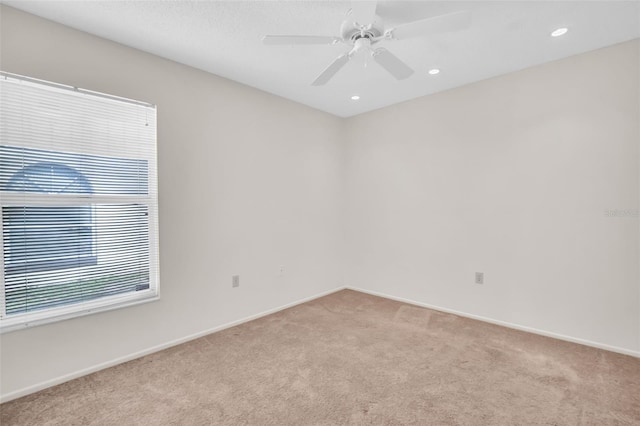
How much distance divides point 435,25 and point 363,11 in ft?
1.34

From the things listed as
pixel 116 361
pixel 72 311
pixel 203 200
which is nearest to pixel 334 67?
pixel 203 200

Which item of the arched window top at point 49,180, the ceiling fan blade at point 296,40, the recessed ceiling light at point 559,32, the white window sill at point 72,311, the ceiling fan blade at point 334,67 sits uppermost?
the recessed ceiling light at point 559,32

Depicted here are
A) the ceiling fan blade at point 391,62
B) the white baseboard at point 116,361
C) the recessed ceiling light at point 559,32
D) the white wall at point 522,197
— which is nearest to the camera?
the ceiling fan blade at point 391,62

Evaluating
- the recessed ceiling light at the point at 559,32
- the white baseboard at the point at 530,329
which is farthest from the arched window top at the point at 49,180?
the recessed ceiling light at the point at 559,32

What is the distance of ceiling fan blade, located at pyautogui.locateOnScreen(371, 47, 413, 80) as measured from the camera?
6.28 feet

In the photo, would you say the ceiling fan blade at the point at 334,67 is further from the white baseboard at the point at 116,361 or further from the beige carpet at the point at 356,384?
the white baseboard at the point at 116,361

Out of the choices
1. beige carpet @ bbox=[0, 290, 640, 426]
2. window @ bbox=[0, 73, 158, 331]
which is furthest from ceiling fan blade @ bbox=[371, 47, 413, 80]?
beige carpet @ bbox=[0, 290, 640, 426]

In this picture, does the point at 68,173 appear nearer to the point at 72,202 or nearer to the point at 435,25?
the point at 72,202

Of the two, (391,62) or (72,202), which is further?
(72,202)

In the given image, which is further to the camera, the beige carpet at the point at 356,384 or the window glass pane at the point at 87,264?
the window glass pane at the point at 87,264

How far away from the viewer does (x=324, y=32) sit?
2.27 meters

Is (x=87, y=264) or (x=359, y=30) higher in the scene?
(x=359, y=30)

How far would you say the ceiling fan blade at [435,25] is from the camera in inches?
60.6

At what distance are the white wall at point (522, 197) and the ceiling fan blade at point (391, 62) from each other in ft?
5.21
